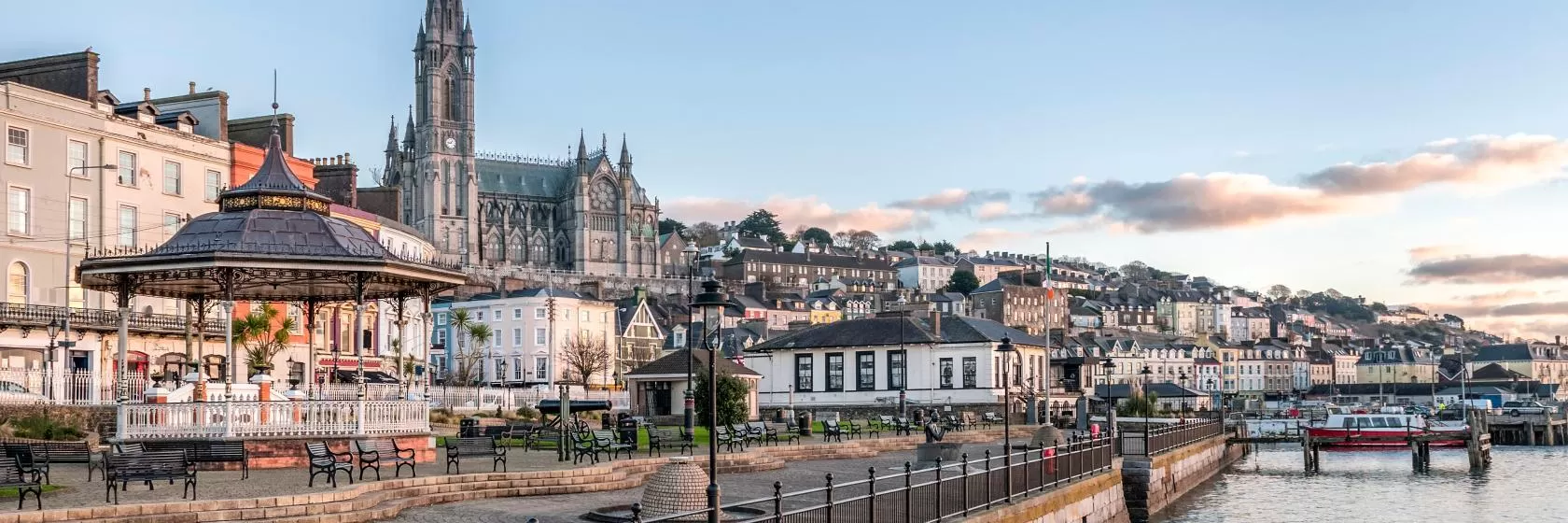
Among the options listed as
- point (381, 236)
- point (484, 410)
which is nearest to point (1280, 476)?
point (484, 410)

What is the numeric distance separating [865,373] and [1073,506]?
3757cm

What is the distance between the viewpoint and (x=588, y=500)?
23.2 meters

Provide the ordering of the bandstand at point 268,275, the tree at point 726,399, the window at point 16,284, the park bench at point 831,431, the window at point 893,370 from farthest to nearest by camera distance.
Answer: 1. the window at point 893,370
2. the window at point 16,284
3. the tree at point 726,399
4. the park bench at point 831,431
5. the bandstand at point 268,275

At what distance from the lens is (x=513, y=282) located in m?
118

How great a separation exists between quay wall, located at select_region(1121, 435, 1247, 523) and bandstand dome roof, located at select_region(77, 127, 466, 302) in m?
16.8

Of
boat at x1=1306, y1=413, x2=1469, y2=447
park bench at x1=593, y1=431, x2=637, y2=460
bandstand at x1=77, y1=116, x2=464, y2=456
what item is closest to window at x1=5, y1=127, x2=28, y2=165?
bandstand at x1=77, y1=116, x2=464, y2=456

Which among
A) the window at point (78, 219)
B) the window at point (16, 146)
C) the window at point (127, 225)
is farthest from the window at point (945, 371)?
the window at point (16, 146)

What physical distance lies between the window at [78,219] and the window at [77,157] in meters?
0.88

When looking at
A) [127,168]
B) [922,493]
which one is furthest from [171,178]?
[922,493]

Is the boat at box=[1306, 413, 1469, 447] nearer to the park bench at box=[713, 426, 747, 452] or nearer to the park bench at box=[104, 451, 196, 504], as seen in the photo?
the park bench at box=[713, 426, 747, 452]

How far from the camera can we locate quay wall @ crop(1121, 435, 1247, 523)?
117 ft

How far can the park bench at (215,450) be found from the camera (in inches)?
872

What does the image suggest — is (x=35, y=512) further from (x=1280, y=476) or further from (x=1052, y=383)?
(x=1052, y=383)

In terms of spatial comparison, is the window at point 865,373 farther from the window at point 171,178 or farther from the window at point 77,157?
the window at point 77,157
